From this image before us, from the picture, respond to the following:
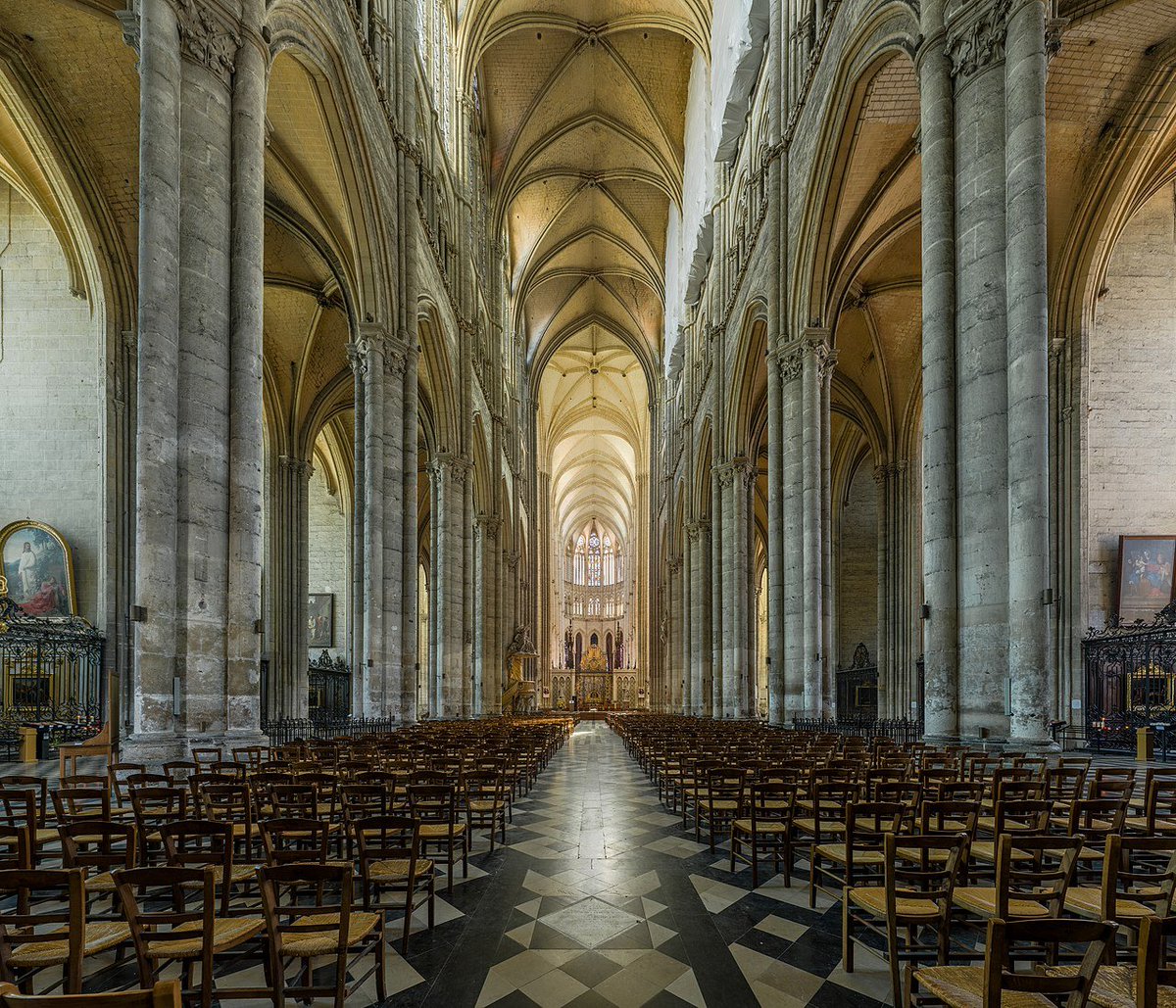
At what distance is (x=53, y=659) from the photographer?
16.4m

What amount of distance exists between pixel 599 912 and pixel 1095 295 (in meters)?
19.1

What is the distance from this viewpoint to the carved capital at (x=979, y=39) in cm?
978

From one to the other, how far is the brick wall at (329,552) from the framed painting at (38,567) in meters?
17.1

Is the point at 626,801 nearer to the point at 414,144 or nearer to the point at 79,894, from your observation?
the point at 79,894

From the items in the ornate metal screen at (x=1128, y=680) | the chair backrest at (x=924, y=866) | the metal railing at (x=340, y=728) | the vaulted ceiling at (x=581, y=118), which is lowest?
the metal railing at (x=340, y=728)

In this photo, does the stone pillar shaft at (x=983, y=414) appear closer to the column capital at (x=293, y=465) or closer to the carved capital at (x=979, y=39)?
the carved capital at (x=979, y=39)

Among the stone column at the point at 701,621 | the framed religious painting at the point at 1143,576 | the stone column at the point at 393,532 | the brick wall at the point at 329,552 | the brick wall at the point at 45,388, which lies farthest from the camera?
the brick wall at the point at 329,552

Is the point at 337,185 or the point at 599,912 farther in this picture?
the point at 337,185

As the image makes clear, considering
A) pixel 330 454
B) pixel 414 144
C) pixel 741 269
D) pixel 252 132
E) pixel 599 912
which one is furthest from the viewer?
pixel 330 454

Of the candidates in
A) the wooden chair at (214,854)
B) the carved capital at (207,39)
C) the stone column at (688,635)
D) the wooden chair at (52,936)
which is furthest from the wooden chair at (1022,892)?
the stone column at (688,635)

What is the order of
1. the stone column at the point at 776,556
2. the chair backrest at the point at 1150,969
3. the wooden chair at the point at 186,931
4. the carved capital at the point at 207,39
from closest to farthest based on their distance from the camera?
the chair backrest at the point at 1150,969 < the wooden chair at the point at 186,931 < the carved capital at the point at 207,39 < the stone column at the point at 776,556

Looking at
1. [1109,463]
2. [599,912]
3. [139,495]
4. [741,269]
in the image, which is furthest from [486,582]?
[599,912]

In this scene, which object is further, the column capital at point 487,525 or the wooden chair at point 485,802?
the column capital at point 487,525

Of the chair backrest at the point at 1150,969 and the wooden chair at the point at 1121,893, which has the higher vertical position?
the chair backrest at the point at 1150,969
